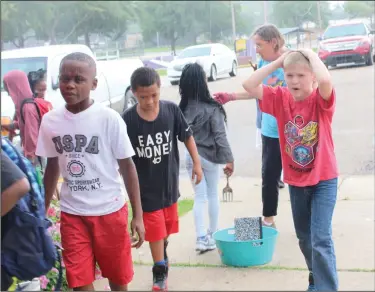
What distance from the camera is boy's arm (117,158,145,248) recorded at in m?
3.52

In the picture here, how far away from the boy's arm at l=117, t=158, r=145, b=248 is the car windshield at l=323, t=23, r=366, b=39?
2024 centimetres

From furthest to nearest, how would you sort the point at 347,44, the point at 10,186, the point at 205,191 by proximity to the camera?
the point at 347,44, the point at 205,191, the point at 10,186

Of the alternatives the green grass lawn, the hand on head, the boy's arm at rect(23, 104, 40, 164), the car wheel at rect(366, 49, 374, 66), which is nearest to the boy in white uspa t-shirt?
the hand on head

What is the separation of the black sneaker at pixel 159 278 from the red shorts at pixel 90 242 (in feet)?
2.47

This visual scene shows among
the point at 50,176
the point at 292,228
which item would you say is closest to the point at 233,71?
the point at 292,228

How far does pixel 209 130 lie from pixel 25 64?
17.8 feet

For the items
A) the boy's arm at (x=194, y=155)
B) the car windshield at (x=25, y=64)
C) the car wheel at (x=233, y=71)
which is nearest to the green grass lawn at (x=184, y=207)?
the boy's arm at (x=194, y=155)

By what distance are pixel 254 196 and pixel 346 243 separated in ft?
6.89

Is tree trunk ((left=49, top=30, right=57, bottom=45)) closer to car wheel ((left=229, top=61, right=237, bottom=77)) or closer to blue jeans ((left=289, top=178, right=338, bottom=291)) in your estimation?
blue jeans ((left=289, top=178, right=338, bottom=291))

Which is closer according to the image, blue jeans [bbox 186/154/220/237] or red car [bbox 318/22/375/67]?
blue jeans [bbox 186/154/220/237]

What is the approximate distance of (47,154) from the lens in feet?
11.6

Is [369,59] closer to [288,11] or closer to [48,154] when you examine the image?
[288,11]

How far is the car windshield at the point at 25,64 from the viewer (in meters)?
9.40

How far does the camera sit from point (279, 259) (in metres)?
5.07
